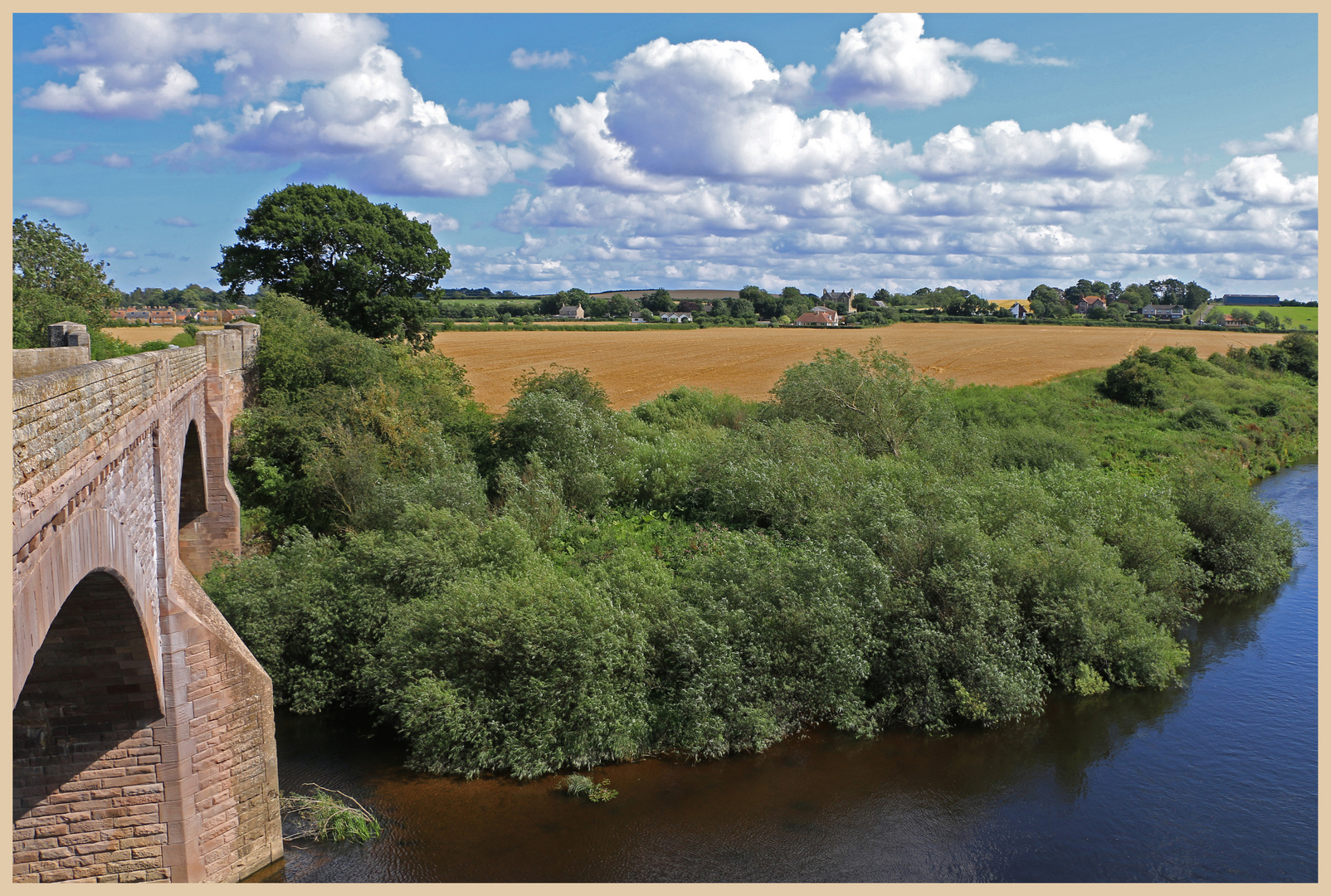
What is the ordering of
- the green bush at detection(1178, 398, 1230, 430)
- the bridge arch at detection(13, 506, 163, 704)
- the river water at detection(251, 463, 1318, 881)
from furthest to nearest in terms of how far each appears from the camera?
1. the green bush at detection(1178, 398, 1230, 430)
2. the river water at detection(251, 463, 1318, 881)
3. the bridge arch at detection(13, 506, 163, 704)

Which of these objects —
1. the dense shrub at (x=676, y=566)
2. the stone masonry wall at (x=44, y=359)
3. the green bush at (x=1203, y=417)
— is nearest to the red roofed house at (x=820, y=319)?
the green bush at (x=1203, y=417)

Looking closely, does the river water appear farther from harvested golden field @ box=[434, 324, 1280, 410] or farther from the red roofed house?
the red roofed house

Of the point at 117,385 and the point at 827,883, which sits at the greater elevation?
the point at 117,385

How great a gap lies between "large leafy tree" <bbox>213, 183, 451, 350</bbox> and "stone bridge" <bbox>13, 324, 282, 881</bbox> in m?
22.5

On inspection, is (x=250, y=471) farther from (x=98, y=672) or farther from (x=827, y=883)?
(x=827, y=883)

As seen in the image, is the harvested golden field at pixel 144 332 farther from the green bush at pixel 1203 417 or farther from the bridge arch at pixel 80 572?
the green bush at pixel 1203 417

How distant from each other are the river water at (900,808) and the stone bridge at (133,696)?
1.56 meters

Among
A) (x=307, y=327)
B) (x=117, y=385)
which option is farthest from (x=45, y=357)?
(x=307, y=327)

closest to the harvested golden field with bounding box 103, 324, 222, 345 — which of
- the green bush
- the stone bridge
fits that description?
the stone bridge

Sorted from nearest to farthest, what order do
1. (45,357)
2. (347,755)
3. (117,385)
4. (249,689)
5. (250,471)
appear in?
(45,357)
(117,385)
(249,689)
(347,755)
(250,471)

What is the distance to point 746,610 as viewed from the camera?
17.5 meters

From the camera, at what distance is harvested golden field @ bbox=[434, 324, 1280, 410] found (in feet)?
185

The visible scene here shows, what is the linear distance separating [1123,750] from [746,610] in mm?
7722

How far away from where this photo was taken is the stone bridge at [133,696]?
348 inches
